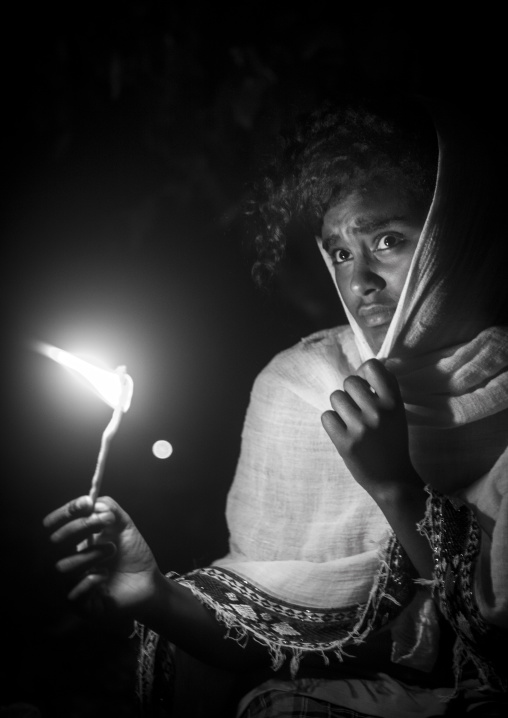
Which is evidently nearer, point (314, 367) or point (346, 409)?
point (346, 409)

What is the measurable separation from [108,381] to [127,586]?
1.12 feet

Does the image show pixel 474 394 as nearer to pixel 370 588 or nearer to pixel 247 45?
pixel 370 588

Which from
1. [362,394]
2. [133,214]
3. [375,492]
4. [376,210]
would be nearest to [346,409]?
[362,394]

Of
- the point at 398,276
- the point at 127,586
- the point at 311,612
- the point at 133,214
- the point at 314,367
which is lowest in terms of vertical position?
the point at 311,612

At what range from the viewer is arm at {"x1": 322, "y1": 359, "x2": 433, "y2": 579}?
3.05 ft

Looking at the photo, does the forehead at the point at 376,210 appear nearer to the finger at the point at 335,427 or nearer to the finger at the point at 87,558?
the finger at the point at 335,427

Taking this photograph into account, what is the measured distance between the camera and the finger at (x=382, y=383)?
36.7 inches

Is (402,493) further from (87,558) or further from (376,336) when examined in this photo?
(87,558)

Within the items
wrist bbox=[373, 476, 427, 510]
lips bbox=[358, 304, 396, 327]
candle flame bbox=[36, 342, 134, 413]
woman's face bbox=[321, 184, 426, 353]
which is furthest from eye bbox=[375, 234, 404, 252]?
candle flame bbox=[36, 342, 134, 413]

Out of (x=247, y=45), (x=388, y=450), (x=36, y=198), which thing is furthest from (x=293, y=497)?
(x=247, y=45)

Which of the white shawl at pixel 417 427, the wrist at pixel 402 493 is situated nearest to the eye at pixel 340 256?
the white shawl at pixel 417 427

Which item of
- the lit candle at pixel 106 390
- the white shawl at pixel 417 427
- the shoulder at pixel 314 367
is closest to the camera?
the lit candle at pixel 106 390

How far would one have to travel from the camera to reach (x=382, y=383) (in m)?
0.93

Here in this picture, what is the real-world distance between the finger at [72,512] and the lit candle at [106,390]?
0.05 feet
